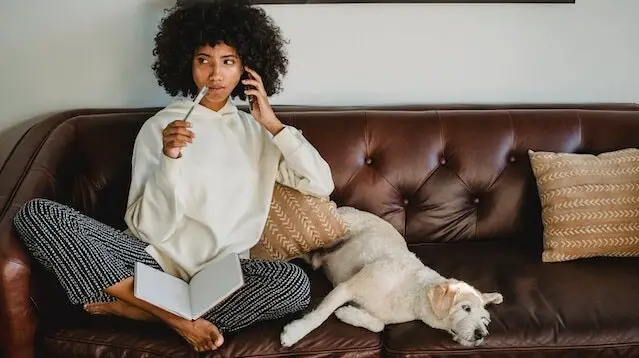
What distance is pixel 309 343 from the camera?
1.52 metres

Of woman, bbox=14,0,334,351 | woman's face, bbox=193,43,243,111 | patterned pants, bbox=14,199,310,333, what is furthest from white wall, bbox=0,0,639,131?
patterned pants, bbox=14,199,310,333

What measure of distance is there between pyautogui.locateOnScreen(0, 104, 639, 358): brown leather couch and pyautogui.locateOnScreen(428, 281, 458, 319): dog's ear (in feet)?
0.22

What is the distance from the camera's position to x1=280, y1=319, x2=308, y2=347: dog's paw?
151cm

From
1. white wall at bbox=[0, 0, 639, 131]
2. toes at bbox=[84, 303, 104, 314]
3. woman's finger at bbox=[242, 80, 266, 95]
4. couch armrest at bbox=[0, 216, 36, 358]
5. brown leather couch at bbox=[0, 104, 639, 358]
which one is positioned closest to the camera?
couch armrest at bbox=[0, 216, 36, 358]

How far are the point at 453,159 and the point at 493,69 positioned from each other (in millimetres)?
409

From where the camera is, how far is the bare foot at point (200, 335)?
4.91ft

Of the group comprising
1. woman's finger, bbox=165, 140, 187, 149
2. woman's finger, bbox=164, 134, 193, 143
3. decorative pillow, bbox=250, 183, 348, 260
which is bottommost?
decorative pillow, bbox=250, 183, 348, 260

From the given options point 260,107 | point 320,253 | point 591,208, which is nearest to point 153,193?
point 260,107

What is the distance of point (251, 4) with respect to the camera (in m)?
2.03

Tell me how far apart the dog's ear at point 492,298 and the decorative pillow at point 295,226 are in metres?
0.43

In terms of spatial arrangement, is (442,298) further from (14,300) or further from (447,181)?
(14,300)

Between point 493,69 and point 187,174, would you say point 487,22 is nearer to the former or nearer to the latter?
point 493,69

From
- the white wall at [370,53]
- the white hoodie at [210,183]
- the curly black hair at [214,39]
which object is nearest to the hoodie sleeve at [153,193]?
the white hoodie at [210,183]

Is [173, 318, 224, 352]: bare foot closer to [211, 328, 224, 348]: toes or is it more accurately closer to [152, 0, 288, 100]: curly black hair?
[211, 328, 224, 348]: toes
